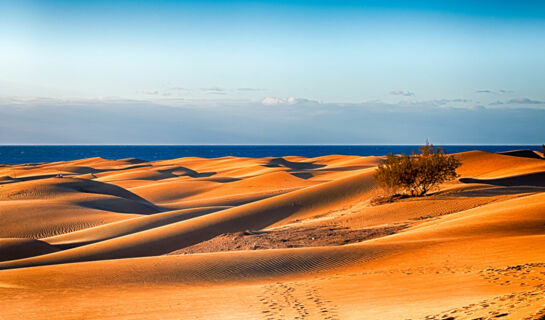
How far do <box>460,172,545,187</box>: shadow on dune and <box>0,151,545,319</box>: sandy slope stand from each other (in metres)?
3.46

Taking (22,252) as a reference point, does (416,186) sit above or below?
above

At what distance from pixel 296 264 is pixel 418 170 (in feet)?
39.8

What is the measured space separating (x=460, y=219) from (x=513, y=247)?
5300 mm

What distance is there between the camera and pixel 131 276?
44.1 ft

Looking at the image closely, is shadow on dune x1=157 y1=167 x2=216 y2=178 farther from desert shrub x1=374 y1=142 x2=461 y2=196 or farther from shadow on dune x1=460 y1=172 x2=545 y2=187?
desert shrub x1=374 y1=142 x2=461 y2=196

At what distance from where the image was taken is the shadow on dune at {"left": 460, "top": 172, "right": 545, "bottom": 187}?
29719mm

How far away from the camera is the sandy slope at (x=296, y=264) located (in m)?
9.65

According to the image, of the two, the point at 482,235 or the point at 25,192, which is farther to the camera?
the point at 25,192

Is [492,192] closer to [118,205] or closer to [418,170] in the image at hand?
[418,170]

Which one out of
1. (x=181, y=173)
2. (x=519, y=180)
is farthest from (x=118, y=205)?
(x=181, y=173)

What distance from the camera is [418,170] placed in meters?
24.6

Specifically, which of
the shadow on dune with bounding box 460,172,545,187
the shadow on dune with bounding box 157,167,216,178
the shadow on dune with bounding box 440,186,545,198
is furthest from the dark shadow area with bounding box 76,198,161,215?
the shadow on dune with bounding box 157,167,216,178

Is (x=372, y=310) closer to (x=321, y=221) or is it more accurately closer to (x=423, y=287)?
(x=423, y=287)

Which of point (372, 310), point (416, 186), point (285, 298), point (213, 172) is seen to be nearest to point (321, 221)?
point (416, 186)
